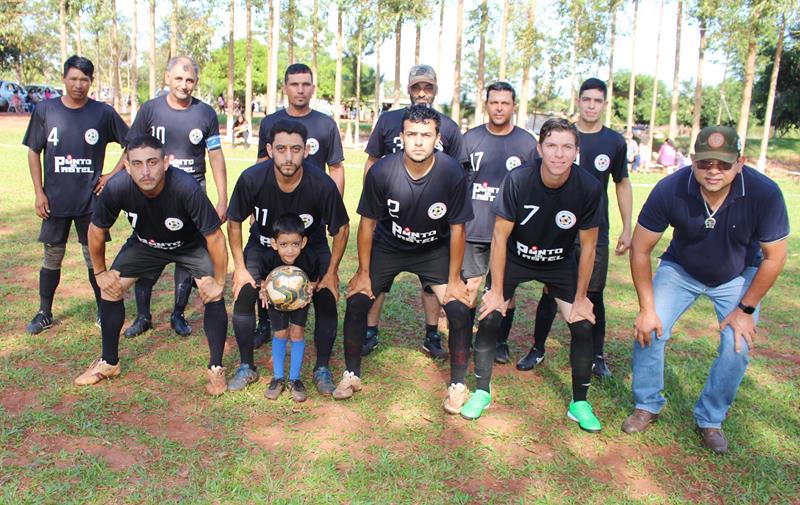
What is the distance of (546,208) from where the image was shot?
4.40 metres

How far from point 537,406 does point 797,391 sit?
Answer: 7.26 ft

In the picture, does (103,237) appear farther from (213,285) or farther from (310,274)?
(310,274)

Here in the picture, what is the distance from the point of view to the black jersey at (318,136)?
229 inches

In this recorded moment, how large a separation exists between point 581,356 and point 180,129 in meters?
3.87

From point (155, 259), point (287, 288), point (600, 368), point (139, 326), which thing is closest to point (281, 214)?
point (287, 288)

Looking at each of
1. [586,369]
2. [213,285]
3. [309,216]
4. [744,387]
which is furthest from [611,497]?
[213,285]

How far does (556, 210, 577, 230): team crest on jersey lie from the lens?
4.39 m

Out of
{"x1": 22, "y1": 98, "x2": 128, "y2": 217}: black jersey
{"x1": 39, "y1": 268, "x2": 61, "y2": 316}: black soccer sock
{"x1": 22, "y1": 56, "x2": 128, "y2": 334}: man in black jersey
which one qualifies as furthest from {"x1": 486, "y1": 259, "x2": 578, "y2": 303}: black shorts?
{"x1": 39, "y1": 268, "x2": 61, "y2": 316}: black soccer sock

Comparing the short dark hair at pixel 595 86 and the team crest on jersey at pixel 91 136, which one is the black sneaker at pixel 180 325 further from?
the short dark hair at pixel 595 86

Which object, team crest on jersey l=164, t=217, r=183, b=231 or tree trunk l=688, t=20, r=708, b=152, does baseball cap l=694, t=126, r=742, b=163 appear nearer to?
team crest on jersey l=164, t=217, r=183, b=231

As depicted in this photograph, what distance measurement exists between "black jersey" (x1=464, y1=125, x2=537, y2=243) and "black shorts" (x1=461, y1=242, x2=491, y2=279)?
72 mm

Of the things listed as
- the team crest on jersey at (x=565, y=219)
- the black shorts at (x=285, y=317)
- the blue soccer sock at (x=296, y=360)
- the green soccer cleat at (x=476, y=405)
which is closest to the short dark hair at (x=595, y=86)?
the team crest on jersey at (x=565, y=219)

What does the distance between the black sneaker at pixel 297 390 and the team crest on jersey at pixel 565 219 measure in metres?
2.20

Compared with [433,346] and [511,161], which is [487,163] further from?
[433,346]
